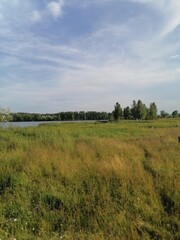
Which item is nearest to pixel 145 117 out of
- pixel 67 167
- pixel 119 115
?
pixel 119 115

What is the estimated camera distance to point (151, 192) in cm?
523

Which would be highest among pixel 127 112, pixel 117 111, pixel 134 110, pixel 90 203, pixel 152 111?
pixel 134 110

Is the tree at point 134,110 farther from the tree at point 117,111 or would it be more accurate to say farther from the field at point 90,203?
the field at point 90,203

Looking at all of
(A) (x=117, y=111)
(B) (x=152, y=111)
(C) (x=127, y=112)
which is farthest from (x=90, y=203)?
(B) (x=152, y=111)

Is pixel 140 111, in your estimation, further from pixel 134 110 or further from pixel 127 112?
pixel 127 112

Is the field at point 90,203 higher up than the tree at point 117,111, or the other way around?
the tree at point 117,111

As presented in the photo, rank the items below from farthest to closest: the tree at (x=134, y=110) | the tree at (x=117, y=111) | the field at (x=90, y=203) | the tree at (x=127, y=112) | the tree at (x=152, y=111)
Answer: the tree at (x=127, y=112) < the tree at (x=152, y=111) < the tree at (x=134, y=110) < the tree at (x=117, y=111) < the field at (x=90, y=203)

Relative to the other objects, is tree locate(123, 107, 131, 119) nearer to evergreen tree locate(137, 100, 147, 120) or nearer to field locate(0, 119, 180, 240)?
evergreen tree locate(137, 100, 147, 120)

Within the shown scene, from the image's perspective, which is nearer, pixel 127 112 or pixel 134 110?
pixel 134 110

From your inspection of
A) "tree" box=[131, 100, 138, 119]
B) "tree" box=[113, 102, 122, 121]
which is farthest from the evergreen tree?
"tree" box=[113, 102, 122, 121]

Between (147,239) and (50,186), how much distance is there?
2969mm

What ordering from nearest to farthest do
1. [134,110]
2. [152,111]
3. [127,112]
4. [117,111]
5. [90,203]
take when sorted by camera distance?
[90,203] < [117,111] < [134,110] < [152,111] < [127,112]

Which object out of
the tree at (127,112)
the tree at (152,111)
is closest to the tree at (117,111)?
the tree at (127,112)

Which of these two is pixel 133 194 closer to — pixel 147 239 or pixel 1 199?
pixel 147 239
